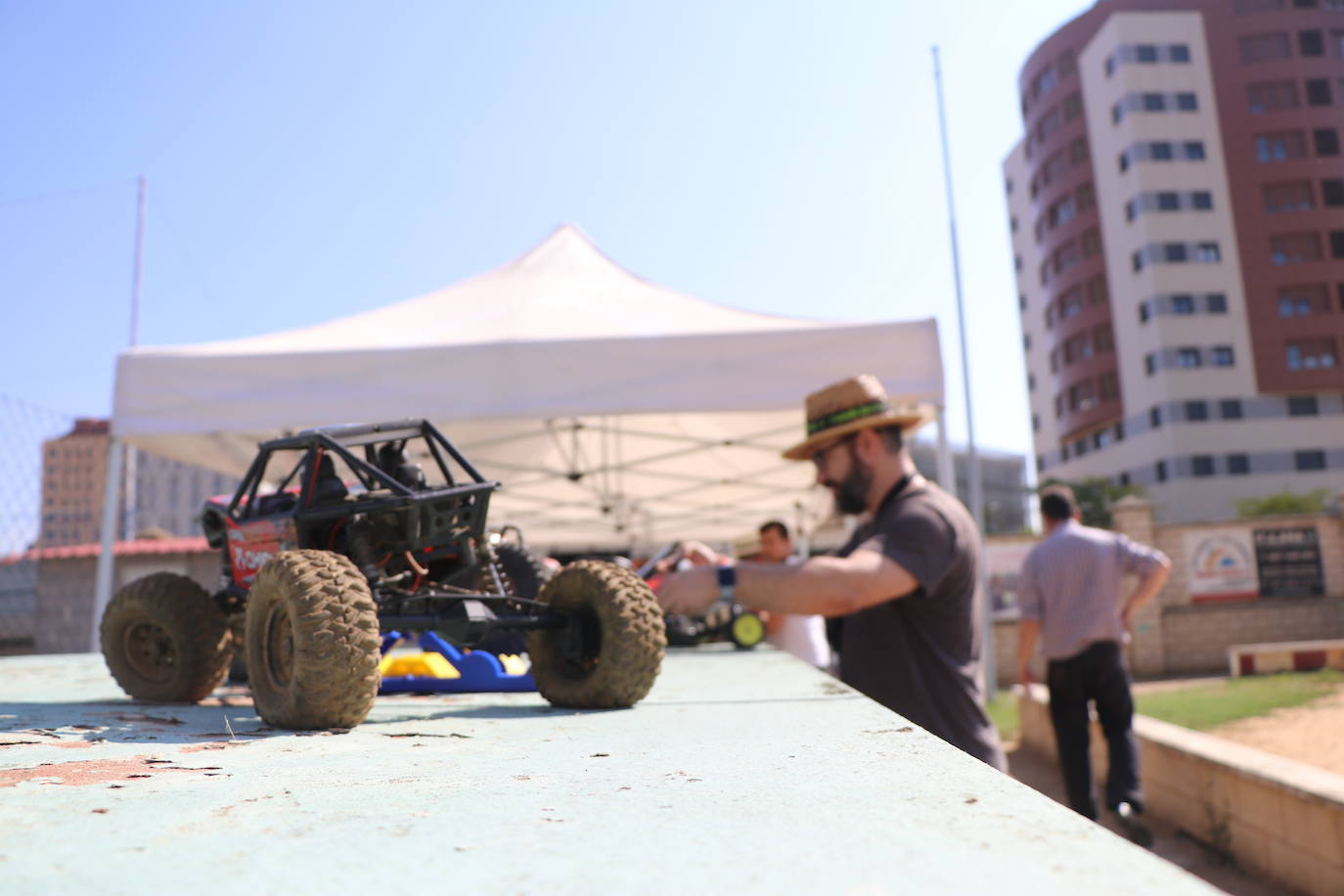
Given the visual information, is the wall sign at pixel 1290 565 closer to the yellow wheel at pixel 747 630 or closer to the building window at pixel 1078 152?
the yellow wheel at pixel 747 630

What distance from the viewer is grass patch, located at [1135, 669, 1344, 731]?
9883 millimetres

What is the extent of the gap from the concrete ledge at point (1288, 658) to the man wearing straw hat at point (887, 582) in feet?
45.9

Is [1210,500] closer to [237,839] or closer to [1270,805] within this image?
[1270,805]

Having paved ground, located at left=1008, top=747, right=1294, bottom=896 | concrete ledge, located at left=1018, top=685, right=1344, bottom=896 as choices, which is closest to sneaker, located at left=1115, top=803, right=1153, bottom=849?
paved ground, located at left=1008, top=747, right=1294, bottom=896

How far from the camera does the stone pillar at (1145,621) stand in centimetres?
1811

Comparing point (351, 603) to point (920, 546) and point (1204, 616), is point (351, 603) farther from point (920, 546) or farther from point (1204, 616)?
point (1204, 616)

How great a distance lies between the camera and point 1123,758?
4.76 meters

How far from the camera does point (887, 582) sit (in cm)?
258

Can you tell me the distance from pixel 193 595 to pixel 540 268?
19.8 feet

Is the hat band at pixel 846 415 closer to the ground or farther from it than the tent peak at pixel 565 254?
closer to the ground

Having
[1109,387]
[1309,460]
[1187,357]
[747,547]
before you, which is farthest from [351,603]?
[1109,387]

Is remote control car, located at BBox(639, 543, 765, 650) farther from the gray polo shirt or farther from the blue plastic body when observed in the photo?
the blue plastic body

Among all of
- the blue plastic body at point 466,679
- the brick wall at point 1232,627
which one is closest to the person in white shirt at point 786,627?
the blue plastic body at point 466,679

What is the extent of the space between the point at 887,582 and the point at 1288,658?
14.7 meters
